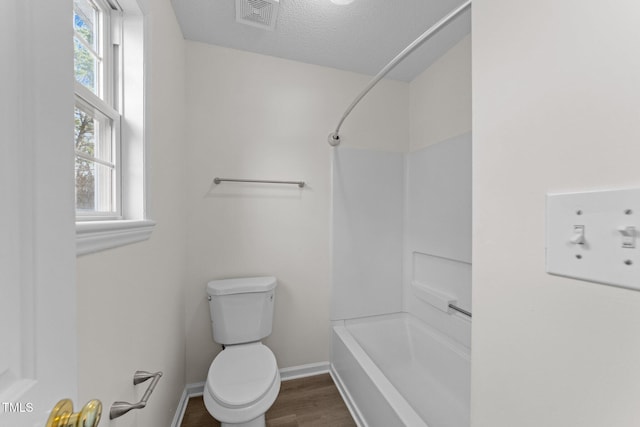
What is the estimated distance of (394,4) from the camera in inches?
51.9

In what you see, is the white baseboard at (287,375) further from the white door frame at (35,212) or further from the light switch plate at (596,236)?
the light switch plate at (596,236)

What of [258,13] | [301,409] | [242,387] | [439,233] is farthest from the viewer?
[439,233]

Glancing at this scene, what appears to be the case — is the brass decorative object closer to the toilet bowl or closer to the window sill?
the window sill

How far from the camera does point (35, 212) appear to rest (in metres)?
0.29

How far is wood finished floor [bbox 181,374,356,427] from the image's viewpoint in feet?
4.63

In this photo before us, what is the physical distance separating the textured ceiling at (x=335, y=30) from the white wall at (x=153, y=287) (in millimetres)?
221

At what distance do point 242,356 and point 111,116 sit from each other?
131 centimetres

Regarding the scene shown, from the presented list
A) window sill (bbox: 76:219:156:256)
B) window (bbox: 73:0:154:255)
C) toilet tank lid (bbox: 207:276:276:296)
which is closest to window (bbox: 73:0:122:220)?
window (bbox: 73:0:154:255)

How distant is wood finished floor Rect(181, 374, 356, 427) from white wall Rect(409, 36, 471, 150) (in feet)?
6.25

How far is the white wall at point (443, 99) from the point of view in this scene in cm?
156

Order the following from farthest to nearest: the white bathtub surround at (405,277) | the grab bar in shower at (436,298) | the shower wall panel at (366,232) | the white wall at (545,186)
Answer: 1. the shower wall panel at (366,232)
2. the grab bar in shower at (436,298)
3. the white bathtub surround at (405,277)
4. the white wall at (545,186)

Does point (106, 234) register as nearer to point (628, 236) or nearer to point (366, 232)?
point (628, 236)

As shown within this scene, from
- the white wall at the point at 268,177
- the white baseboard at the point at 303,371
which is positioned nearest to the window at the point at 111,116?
the white wall at the point at 268,177

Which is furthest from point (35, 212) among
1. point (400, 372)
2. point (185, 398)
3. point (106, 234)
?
point (400, 372)
